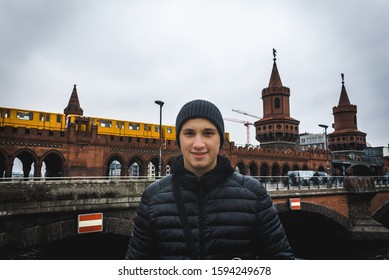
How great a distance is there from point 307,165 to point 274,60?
1771 centimetres

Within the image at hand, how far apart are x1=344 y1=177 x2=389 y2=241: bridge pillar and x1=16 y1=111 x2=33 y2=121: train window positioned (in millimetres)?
25380

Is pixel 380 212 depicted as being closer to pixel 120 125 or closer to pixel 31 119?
pixel 120 125

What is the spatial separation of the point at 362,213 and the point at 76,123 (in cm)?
2437

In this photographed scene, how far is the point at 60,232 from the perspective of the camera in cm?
700

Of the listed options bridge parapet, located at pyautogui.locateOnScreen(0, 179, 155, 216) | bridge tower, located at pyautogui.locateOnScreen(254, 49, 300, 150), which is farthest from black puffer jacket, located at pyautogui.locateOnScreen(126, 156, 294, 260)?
bridge tower, located at pyautogui.locateOnScreen(254, 49, 300, 150)

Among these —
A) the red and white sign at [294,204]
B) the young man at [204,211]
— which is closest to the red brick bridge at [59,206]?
the red and white sign at [294,204]

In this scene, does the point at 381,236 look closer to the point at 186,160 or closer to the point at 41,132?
the point at 186,160

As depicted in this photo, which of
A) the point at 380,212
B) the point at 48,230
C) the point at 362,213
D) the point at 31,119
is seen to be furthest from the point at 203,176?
the point at 31,119

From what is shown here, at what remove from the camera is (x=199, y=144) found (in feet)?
7.43

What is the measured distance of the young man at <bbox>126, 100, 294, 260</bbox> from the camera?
2203mm

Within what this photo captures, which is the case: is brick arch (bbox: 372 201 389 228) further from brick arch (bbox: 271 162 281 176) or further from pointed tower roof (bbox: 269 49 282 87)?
pointed tower roof (bbox: 269 49 282 87)

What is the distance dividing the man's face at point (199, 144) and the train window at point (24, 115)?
25.6 metres

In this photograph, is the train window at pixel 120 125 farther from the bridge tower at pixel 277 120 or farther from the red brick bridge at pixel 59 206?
the bridge tower at pixel 277 120
